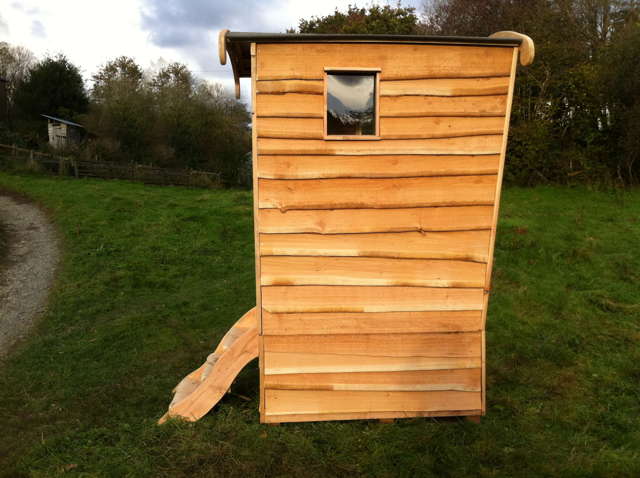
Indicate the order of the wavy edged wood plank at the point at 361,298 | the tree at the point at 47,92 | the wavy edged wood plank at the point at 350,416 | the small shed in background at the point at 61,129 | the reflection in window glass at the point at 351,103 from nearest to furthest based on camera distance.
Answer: the reflection in window glass at the point at 351,103 < the wavy edged wood plank at the point at 361,298 < the wavy edged wood plank at the point at 350,416 < the small shed in background at the point at 61,129 < the tree at the point at 47,92

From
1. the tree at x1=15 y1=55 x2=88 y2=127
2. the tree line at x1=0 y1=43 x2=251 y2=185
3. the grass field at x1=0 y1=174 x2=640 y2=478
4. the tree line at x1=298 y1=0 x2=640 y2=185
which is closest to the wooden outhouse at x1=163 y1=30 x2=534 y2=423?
the grass field at x1=0 y1=174 x2=640 y2=478

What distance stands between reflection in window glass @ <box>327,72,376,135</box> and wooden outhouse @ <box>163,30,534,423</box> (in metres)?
0.01

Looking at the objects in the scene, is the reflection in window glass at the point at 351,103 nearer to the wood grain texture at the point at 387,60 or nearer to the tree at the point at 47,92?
the wood grain texture at the point at 387,60

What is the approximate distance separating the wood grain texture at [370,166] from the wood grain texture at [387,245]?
65 centimetres

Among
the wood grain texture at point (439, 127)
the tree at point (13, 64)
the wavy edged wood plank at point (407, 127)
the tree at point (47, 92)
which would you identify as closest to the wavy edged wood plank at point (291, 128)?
the wavy edged wood plank at point (407, 127)

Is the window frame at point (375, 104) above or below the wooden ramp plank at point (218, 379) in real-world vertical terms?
above

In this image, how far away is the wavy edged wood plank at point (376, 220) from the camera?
5.58m

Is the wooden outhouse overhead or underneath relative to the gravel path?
overhead

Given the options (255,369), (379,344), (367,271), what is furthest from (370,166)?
(255,369)

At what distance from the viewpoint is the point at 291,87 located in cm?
538

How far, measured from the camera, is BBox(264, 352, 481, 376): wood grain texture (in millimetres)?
5793

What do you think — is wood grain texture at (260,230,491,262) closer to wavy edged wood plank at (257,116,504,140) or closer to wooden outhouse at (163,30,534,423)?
wooden outhouse at (163,30,534,423)

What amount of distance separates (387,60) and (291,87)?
1.04 meters

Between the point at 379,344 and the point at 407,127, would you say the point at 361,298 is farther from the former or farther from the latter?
the point at 407,127
